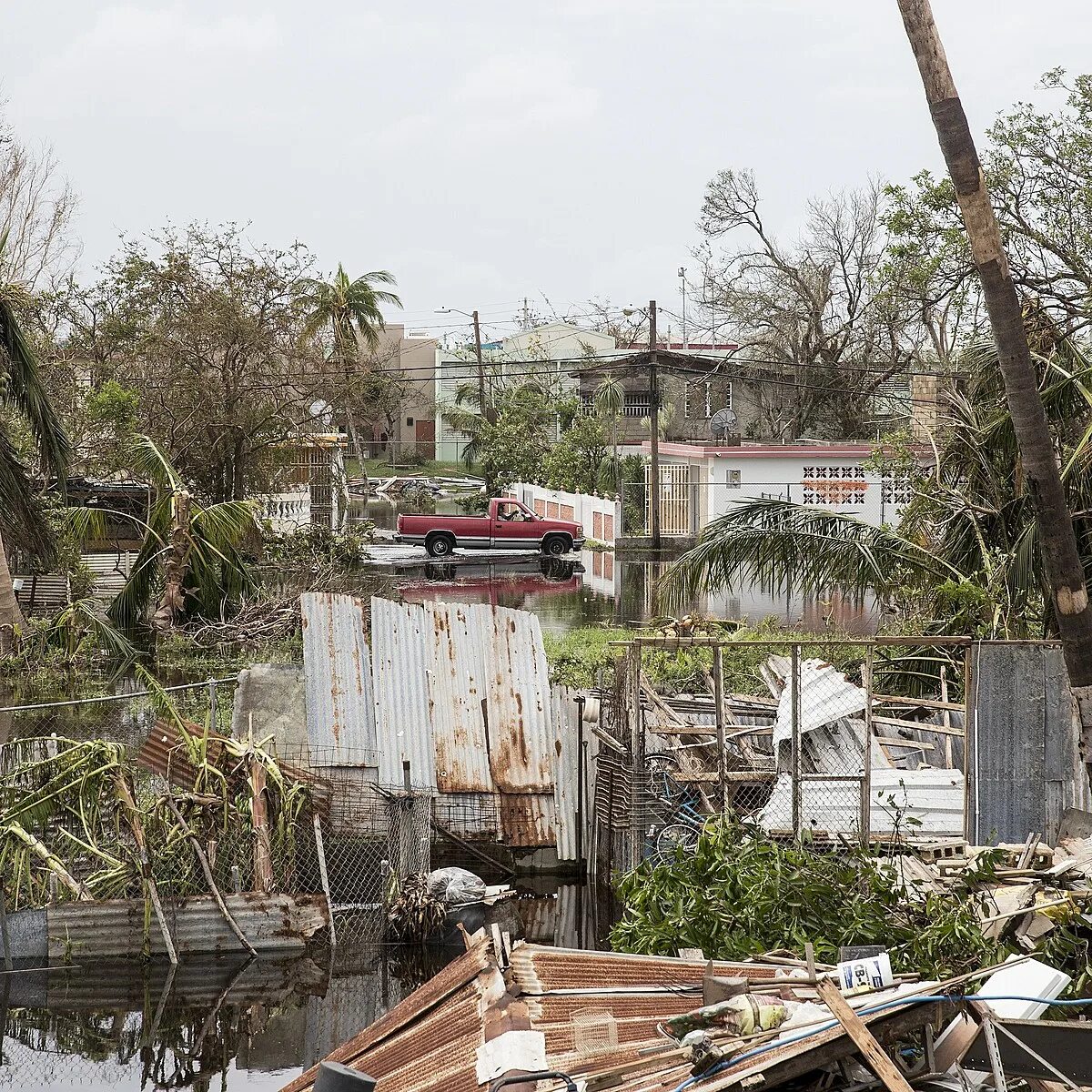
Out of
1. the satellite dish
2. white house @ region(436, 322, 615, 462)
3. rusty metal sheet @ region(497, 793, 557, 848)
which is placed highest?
white house @ region(436, 322, 615, 462)

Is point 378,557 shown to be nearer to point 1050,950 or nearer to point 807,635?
point 807,635

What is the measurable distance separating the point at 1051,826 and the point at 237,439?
23325mm

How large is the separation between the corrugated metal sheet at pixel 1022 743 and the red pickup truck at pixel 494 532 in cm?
2508

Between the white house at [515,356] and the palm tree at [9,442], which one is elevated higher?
the white house at [515,356]

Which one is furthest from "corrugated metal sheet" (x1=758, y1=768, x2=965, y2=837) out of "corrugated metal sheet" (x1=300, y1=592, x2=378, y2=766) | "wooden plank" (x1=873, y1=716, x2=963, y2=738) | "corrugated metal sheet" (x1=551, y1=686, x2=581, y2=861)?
"corrugated metal sheet" (x1=300, y1=592, x2=378, y2=766)

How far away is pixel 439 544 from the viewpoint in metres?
33.2

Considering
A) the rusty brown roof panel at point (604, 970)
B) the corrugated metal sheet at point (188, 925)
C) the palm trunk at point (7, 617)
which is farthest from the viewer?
the palm trunk at point (7, 617)

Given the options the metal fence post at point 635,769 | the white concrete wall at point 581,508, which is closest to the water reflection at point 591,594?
the white concrete wall at point 581,508

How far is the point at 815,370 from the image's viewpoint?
1737 inches

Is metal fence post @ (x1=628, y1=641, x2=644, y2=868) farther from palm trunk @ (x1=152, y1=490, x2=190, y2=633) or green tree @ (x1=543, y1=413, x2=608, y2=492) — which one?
green tree @ (x1=543, y1=413, x2=608, y2=492)

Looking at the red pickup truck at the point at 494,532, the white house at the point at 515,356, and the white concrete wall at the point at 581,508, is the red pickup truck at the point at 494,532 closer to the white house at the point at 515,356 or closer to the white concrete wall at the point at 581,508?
the white concrete wall at the point at 581,508

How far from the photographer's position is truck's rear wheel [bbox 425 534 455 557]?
33125 millimetres

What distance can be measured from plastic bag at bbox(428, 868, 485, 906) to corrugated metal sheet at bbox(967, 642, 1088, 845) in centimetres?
361

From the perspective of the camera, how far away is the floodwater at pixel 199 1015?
7.45 meters
